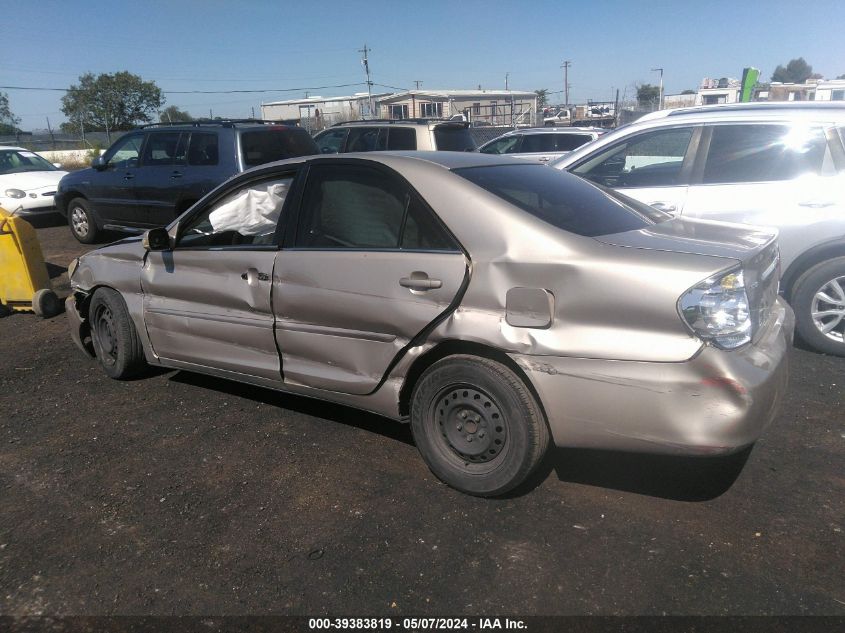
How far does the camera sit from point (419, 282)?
3.24 m

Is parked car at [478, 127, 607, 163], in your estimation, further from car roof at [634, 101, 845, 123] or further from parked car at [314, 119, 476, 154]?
car roof at [634, 101, 845, 123]

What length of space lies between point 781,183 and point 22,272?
6978mm

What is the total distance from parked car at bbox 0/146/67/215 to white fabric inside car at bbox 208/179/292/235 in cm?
846

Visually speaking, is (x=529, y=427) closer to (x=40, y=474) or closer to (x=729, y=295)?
(x=729, y=295)

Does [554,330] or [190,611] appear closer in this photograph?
[190,611]

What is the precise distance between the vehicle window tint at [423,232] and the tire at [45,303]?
5005 mm

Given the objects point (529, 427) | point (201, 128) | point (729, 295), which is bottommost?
point (529, 427)

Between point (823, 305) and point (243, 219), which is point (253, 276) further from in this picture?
point (823, 305)

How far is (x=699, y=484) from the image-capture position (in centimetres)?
336

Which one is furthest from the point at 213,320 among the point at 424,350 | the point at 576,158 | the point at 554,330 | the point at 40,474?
the point at 576,158

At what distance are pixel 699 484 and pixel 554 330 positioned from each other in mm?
1201

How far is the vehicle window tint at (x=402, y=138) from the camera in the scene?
35.1ft

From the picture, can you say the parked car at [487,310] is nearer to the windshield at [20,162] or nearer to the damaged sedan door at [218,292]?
the damaged sedan door at [218,292]

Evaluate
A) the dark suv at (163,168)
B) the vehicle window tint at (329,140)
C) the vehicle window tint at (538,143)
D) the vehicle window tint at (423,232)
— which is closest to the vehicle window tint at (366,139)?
the vehicle window tint at (329,140)
